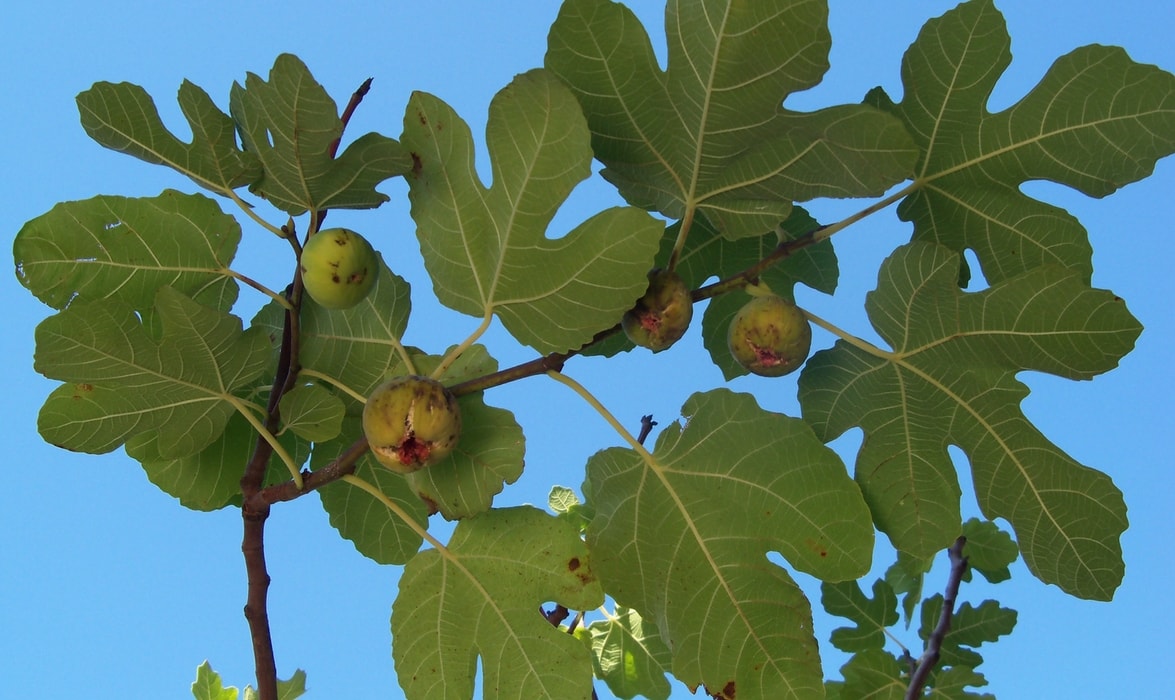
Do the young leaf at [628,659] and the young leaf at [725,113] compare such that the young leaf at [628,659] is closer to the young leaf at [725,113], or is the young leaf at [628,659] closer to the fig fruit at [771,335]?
the fig fruit at [771,335]

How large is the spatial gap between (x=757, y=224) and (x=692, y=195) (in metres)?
0.13

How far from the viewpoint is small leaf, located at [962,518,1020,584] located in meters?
3.39

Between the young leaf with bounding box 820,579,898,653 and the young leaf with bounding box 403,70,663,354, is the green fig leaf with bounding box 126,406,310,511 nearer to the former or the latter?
the young leaf with bounding box 403,70,663,354

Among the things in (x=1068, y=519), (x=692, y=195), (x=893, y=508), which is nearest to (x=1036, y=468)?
(x=1068, y=519)

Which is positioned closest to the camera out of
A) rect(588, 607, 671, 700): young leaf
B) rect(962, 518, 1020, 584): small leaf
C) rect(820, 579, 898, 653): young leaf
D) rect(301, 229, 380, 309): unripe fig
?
rect(301, 229, 380, 309): unripe fig

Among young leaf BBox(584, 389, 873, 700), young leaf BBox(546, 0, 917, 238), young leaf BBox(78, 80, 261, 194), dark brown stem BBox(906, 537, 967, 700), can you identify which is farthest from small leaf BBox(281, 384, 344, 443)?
dark brown stem BBox(906, 537, 967, 700)

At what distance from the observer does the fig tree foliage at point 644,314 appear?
5.33 ft

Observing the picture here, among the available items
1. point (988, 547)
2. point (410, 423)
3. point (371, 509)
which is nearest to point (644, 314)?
point (410, 423)

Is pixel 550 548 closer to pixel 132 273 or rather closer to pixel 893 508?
pixel 893 508

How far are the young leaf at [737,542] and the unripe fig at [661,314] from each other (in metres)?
0.20

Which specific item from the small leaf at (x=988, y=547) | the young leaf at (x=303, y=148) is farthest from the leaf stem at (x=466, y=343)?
the small leaf at (x=988, y=547)

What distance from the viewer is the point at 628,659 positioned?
328 centimetres

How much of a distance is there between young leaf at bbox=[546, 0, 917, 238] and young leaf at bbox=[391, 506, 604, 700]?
68 cm

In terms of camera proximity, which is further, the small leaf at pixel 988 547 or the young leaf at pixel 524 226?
the small leaf at pixel 988 547
